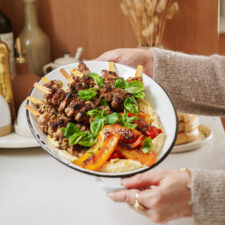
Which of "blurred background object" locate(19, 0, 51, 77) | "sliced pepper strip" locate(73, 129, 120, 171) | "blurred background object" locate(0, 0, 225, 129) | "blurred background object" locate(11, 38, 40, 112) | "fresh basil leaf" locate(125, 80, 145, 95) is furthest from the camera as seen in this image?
"blurred background object" locate(0, 0, 225, 129)

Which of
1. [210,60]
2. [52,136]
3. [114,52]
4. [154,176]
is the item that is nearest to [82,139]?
[52,136]

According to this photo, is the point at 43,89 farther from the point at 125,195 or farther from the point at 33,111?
the point at 125,195

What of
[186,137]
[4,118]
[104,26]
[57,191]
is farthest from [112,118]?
[104,26]

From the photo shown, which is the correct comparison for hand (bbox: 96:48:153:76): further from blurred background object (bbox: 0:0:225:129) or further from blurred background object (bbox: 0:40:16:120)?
blurred background object (bbox: 0:0:225:129)

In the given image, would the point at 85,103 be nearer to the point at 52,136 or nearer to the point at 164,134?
the point at 52,136

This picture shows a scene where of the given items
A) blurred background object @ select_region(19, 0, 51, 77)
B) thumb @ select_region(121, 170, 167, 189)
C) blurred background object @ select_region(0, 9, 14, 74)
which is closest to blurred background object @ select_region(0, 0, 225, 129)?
blurred background object @ select_region(19, 0, 51, 77)

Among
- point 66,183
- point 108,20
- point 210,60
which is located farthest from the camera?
point 108,20
